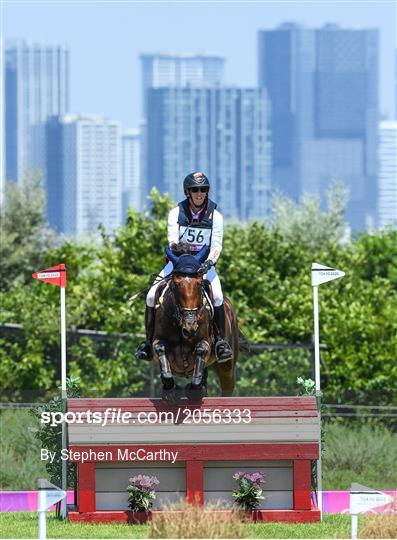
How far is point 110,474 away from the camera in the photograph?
14.5 m

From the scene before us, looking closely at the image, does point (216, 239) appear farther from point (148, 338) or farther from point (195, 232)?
point (148, 338)

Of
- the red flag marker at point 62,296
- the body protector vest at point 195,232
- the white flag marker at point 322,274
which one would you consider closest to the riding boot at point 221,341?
the body protector vest at point 195,232

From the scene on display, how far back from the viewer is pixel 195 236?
601 inches

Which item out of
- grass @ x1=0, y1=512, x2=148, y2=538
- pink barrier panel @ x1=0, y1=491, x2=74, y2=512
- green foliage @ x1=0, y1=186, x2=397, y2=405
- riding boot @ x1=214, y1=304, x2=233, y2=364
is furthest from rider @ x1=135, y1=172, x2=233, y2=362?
green foliage @ x1=0, y1=186, x2=397, y2=405

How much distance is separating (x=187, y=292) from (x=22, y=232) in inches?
984

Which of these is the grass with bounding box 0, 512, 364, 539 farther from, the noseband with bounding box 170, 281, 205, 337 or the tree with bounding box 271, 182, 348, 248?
the tree with bounding box 271, 182, 348, 248

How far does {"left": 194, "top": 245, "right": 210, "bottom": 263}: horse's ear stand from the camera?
15.1 meters

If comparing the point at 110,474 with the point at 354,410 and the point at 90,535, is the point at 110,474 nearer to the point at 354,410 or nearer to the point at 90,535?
the point at 90,535

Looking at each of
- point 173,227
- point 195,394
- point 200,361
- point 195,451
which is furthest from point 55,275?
point 195,451

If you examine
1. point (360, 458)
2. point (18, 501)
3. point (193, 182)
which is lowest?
point (360, 458)

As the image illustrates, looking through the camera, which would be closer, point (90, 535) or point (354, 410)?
point (90, 535)

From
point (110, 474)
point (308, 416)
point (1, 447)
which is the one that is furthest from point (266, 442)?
point (1, 447)

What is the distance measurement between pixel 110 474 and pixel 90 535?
1272mm

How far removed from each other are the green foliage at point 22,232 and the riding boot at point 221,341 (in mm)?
20492
